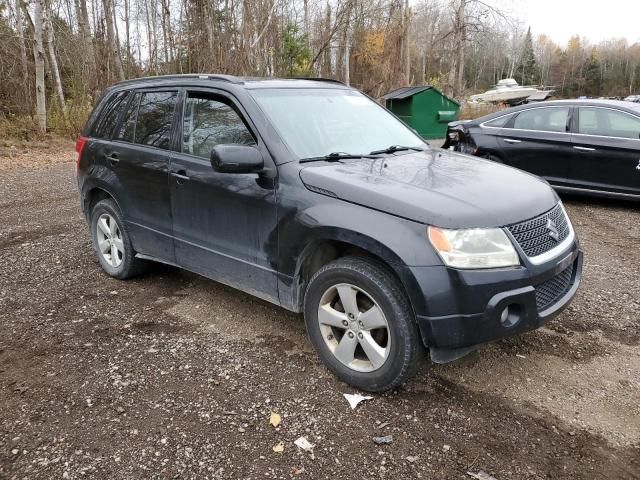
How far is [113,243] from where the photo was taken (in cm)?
484

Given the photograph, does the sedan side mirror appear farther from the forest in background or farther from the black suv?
the forest in background

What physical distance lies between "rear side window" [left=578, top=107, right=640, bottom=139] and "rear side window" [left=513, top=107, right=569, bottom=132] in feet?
0.80

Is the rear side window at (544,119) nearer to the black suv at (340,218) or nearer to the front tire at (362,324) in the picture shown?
the black suv at (340,218)

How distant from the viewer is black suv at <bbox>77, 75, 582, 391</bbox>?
2.69 metres

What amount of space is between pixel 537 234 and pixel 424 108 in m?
15.6

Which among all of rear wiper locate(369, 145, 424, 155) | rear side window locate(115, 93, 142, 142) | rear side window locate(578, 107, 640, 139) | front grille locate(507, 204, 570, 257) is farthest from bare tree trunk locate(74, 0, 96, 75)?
front grille locate(507, 204, 570, 257)

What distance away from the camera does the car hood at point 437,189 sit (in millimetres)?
2740

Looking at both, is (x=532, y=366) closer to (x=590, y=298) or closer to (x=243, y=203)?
(x=590, y=298)

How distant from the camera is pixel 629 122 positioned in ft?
23.8

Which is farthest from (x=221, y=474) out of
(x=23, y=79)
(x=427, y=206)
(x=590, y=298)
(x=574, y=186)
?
(x=23, y=79)

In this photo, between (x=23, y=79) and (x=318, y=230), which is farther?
(x=23, y=79)

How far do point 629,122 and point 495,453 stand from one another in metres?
6.41

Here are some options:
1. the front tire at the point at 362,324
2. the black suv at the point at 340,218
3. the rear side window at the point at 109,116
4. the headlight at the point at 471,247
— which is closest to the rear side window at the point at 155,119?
the black suv at the point at 340,218

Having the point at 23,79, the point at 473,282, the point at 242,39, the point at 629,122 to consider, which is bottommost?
the point at 473,282
